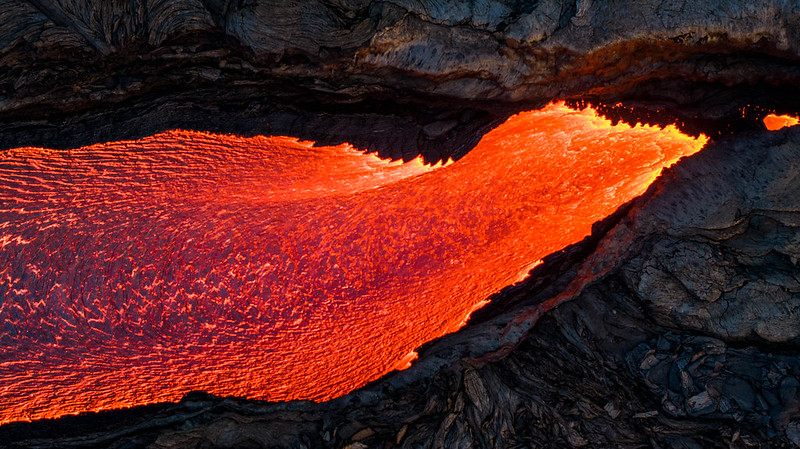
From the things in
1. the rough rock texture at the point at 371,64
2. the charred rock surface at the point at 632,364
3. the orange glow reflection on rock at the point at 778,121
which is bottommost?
the charred rock surface at the point at 632,364

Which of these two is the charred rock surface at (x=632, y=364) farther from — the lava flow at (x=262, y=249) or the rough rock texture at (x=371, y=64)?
the rough rock texture at (x=371, y=64)

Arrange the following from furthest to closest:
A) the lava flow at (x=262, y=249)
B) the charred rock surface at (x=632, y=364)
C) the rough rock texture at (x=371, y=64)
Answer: the lava flow at (x=262, y=249) → the charred rock surface at (x=632, y=364) → the rough rock texture at (x=371, y=64)

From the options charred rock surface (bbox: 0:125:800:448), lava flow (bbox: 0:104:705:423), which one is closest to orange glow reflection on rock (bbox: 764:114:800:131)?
charred rock surface (bbox: 0:125:800:448)

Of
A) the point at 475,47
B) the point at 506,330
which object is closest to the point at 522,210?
the point at 506,330

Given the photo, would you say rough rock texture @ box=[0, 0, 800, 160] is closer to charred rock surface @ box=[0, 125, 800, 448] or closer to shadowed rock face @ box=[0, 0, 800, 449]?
shadowed rock face @ box=[0, 0, 800, 449]

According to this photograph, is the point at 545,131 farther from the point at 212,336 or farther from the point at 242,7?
the point at 212,336

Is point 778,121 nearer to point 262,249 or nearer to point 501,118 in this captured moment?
point 501,118

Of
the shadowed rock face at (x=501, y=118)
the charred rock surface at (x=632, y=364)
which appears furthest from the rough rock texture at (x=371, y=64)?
the charred rock surface at (x=632, y=364)
